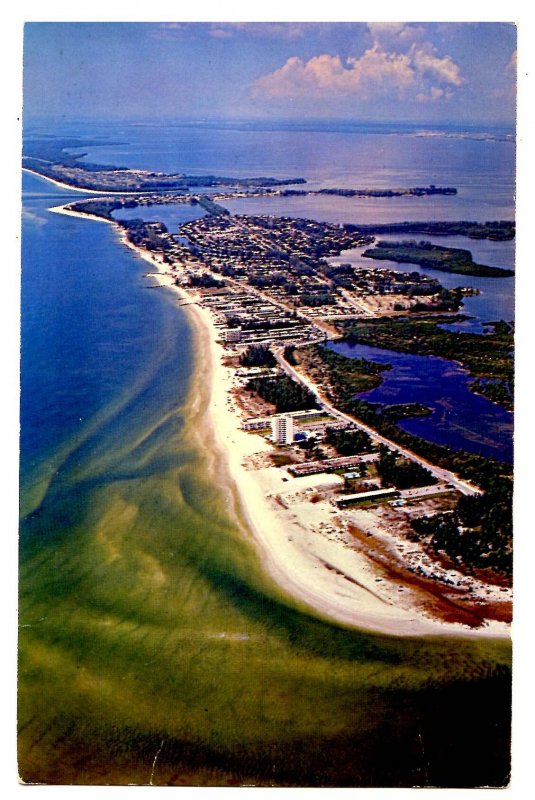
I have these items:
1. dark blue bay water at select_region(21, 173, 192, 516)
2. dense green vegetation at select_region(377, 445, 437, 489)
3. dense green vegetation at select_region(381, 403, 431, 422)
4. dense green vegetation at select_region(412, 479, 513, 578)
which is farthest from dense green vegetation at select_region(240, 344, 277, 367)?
dense green vegetation at select_region(412, 479, 513, 578)

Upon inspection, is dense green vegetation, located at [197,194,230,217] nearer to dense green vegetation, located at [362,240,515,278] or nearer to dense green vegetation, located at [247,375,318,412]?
dense green vegetation, located at [362,240,515,278]

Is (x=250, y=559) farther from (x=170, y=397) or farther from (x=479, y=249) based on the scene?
(x=479, y=249)

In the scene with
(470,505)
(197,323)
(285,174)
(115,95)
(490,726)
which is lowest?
(490,726)

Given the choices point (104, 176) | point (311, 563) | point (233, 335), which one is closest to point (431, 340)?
point (233, 335)

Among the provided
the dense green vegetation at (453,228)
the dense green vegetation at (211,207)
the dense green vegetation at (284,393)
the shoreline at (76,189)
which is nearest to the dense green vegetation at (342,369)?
the dense green vegetation at (284,393)
